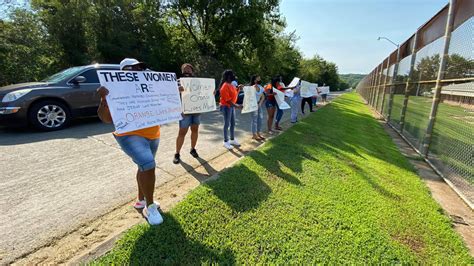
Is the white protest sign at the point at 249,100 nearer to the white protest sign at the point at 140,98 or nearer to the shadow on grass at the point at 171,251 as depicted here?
the white protest sign at the point at 140,98

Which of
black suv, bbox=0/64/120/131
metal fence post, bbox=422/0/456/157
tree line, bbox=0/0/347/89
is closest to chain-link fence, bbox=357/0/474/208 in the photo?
metal fence post, bbox=422/0/456/157

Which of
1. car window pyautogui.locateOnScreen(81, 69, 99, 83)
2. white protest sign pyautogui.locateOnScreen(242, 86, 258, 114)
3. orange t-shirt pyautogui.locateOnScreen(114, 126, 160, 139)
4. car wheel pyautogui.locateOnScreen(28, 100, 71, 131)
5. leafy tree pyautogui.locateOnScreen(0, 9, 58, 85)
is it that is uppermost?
leafy tree pyautogui.locateOnScreen(0, 9, 58, 85)

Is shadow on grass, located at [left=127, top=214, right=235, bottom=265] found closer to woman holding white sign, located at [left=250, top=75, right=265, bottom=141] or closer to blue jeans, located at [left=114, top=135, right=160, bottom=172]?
blue jeans, located at [left=114, top=135, right=160, bottom=172]

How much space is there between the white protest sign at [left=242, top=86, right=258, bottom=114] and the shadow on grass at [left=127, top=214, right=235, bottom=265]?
4112 mm

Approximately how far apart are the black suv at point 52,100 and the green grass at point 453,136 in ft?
28.0

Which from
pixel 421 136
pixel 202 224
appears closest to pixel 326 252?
pixel 202 224

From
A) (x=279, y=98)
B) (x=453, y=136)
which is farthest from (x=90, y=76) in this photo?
(x=453, y=136)

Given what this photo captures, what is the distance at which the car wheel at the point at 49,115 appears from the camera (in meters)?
5.91

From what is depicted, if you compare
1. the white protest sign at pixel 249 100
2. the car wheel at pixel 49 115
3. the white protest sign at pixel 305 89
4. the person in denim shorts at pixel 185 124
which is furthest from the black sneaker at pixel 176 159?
the white protest sign at pixel 305 89

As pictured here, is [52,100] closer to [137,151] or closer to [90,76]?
[90,76]

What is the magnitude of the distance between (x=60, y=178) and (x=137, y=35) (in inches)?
663

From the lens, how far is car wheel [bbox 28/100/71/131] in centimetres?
591

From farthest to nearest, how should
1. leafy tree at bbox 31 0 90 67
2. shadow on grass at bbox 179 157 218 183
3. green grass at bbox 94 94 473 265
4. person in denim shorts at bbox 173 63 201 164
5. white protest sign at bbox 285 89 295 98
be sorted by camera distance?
leafy tree at bbox 31 0 90 67 < white protest sign at bbox 285 89 295 98 < person in denim shorts at bbox 173 63 201 164 < shadow on grass at bbox 179 157 218 183 < green grass at bbox 94 94 473 265

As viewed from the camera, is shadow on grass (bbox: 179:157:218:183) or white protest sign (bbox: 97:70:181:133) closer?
white protest sign (bbox: 97:70:181:133)
